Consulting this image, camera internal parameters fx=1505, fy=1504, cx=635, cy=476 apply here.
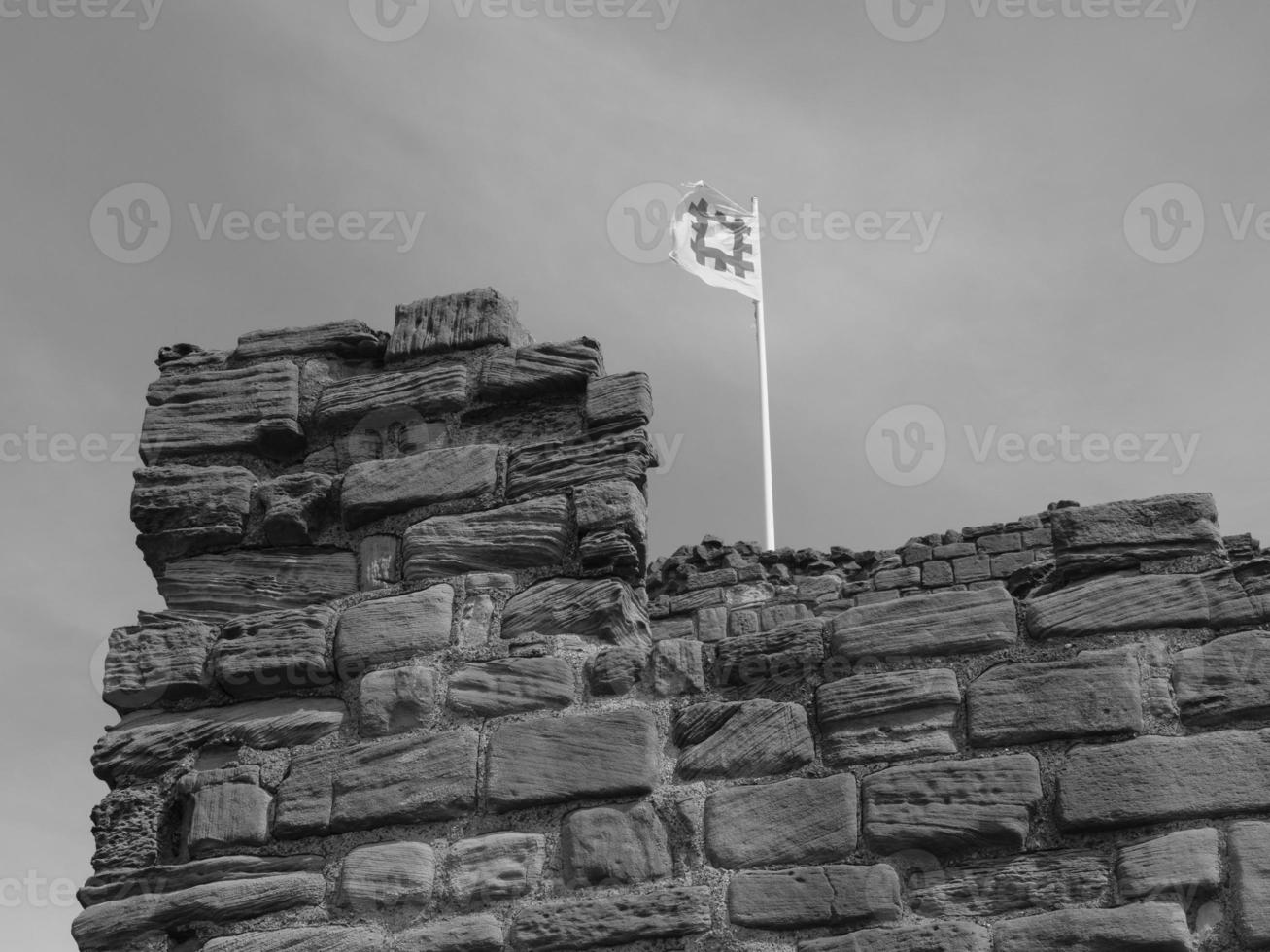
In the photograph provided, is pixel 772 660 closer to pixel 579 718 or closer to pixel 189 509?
pixel 579 718

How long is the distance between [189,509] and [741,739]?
1558 mm

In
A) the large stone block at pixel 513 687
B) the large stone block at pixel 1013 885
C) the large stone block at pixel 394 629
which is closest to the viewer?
the large stone block at pixel 1013 885

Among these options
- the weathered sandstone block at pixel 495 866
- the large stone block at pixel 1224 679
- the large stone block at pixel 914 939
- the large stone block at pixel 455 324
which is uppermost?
the large stone block at pixel 455 324

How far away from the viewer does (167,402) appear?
404 cm

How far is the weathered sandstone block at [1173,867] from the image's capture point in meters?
2.82

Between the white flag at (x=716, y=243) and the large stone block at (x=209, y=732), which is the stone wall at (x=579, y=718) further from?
the white flag at (x=716, y=243)

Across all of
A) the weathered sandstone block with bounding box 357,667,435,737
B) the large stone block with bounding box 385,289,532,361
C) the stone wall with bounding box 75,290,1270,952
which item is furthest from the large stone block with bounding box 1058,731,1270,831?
the large stone block with bounding box 385,289,532,361

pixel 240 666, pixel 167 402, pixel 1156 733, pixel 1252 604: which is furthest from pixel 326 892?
pixel 1252 604

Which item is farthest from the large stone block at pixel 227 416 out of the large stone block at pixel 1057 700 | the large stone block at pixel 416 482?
the large stone block at pixel 1057 700

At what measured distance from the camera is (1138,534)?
3273 mm

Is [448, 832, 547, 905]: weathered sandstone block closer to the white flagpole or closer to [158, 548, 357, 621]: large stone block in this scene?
[158, 548, 357, 621]: large stone block

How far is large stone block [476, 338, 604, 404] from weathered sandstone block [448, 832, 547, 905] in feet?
3.77

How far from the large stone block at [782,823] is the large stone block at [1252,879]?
72 cm

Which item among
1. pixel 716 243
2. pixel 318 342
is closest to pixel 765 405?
pixel 716 243
